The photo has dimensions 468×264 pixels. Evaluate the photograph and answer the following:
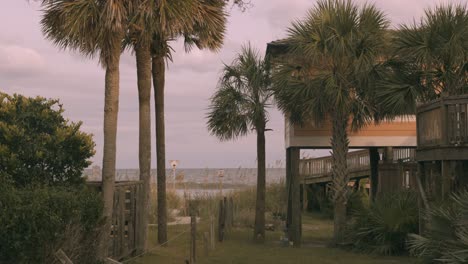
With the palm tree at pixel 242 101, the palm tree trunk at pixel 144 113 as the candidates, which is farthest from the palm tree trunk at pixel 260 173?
the palm tree trunk at pixel 144 113

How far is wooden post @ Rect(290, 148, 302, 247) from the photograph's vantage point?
19.2 metres

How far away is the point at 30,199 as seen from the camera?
29.6 feet

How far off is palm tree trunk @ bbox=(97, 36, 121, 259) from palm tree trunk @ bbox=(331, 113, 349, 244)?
7.92 metres

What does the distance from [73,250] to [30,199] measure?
119cm

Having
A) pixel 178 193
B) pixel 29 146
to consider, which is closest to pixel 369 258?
pixel 29 146

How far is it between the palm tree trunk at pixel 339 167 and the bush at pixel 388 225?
134 cm

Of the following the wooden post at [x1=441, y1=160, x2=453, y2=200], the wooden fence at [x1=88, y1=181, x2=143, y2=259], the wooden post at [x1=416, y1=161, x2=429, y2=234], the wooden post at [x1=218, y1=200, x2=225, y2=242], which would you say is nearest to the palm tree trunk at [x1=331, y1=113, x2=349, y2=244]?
the wooden post at [x1=218, y1=200, x2=225, y2=242]

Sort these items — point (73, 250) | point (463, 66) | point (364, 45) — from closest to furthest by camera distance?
1. point (73, 250)
2. point (463, 66)
3. point (364, 45)

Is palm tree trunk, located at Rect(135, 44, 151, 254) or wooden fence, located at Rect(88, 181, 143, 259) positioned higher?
palm tree trunk, located at Rect(135, 44, 151, 254)

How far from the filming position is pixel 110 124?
41.5ft

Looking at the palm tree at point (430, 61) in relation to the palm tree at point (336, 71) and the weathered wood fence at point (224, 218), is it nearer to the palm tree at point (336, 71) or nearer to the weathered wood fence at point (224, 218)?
the palm tree at point (336, 71)

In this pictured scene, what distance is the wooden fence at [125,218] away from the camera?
13.2 m

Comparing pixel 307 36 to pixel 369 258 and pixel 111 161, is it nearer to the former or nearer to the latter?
pixel 369 258

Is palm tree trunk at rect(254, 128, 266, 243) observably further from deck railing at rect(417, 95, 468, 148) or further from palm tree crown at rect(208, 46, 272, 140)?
deck railing at rect(417, 95, 468, 148)
